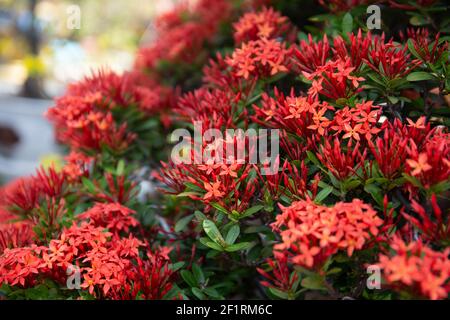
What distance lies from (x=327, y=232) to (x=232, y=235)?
477 millimetres

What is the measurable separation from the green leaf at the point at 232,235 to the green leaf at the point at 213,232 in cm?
2

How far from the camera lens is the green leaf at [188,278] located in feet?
6.21

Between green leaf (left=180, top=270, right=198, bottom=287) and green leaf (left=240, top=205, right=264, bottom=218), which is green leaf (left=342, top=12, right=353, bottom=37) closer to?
green leaf (left=240, top=205, right=264, bottom=218)

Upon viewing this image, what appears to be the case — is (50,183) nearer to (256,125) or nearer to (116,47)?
(256,125)

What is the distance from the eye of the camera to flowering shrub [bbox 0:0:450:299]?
1442mm

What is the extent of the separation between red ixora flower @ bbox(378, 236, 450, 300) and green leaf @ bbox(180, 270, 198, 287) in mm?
875

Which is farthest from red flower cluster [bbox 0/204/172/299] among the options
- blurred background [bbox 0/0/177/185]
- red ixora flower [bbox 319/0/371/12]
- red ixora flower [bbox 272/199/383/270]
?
blurred background [bbox 0/0/177/185]

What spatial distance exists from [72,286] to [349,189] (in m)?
1.14

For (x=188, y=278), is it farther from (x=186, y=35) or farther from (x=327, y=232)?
(x=186, y=35)

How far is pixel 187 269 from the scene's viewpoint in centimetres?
204

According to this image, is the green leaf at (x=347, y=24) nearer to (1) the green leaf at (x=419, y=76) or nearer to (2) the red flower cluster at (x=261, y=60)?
(2) the red flower cluster at (x=261, y=60)

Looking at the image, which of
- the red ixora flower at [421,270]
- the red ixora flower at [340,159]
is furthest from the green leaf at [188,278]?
the red ixora flower at [421,270]

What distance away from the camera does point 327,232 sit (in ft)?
4.42
